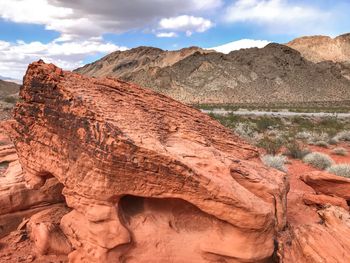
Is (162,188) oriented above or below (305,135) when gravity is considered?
above

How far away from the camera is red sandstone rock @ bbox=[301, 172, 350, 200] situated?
755 centimetres

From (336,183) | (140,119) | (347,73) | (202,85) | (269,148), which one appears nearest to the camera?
(140,119)

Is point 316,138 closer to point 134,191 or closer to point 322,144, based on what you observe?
point 322,144

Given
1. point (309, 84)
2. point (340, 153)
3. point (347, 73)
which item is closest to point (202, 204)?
point (340, 153)

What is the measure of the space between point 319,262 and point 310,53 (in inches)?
4388

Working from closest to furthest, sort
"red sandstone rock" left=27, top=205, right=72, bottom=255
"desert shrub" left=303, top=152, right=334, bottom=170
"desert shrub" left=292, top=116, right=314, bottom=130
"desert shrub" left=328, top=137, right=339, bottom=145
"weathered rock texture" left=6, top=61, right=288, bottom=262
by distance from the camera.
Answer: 1. "weathered rock texture" left=6, top=61, right=288, bottom=262
2. "red sandstone rock" left=27, top=205, right=72, bottom=255
3. "desert shrub" left=303, top=152, right=334, bottom=170
4. "desert shrub" left=328, top=137, right=339, bottom=145
5. "desert shrub" left=292, top=116, right=314, bottom=130

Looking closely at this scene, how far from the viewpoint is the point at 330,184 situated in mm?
7754

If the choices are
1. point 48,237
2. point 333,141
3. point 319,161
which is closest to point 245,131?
point 333,141

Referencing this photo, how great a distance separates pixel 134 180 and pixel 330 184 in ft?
15.1

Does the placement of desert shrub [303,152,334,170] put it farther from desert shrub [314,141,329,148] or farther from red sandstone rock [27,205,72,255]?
red sandstone rock [27,205,72,255]

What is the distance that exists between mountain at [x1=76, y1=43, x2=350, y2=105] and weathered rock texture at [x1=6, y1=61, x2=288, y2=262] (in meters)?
61.8

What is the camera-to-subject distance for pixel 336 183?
768 centimetres

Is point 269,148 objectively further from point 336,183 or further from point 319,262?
point 319,262

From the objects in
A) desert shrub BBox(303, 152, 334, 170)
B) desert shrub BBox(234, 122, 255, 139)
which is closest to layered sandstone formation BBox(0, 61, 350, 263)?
desert shrub BBox(303, 152, 334, 170)
